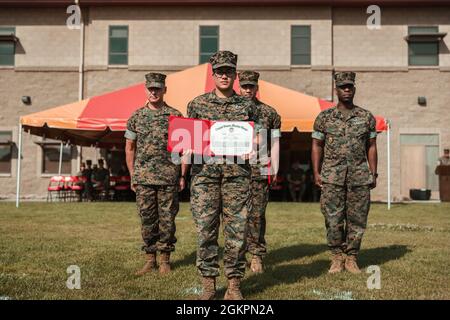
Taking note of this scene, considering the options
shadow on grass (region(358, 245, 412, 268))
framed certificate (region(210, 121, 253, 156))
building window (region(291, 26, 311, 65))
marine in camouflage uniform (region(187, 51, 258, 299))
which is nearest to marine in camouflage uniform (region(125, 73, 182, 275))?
marine in camouflage uniform (region(187, 51, 258, 299))

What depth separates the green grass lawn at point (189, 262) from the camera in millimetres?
4656

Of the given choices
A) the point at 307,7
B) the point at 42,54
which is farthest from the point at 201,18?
the point at 42,54

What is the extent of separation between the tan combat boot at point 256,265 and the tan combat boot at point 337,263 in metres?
0.77

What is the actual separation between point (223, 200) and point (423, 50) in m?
19.8

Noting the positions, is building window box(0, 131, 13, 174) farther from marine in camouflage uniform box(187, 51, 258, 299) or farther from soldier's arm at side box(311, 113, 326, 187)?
marine in camouflage uniform box(187, 51, 258, 299)

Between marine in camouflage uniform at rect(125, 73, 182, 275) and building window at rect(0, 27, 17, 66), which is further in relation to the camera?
building window at rect(0, 27, 17, 66)

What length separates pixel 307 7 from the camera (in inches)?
848

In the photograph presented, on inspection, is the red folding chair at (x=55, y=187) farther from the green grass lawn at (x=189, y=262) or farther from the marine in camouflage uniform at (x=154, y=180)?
the marine in camouflage uniform at (x=154, y=180)

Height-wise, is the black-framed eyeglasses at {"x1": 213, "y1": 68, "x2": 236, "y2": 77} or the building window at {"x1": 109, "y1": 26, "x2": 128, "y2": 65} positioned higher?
the building window at {"x1": 109, "y1": 26, "x2": 128, "y2": 65}

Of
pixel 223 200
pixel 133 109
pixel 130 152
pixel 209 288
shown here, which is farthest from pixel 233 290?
pixel 133 109

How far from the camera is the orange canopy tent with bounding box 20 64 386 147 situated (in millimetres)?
13773

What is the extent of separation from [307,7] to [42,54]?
11.5 m

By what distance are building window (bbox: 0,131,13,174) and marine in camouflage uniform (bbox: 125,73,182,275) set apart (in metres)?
17.6

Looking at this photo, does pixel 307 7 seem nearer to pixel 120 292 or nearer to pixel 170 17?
pixel 170 17
